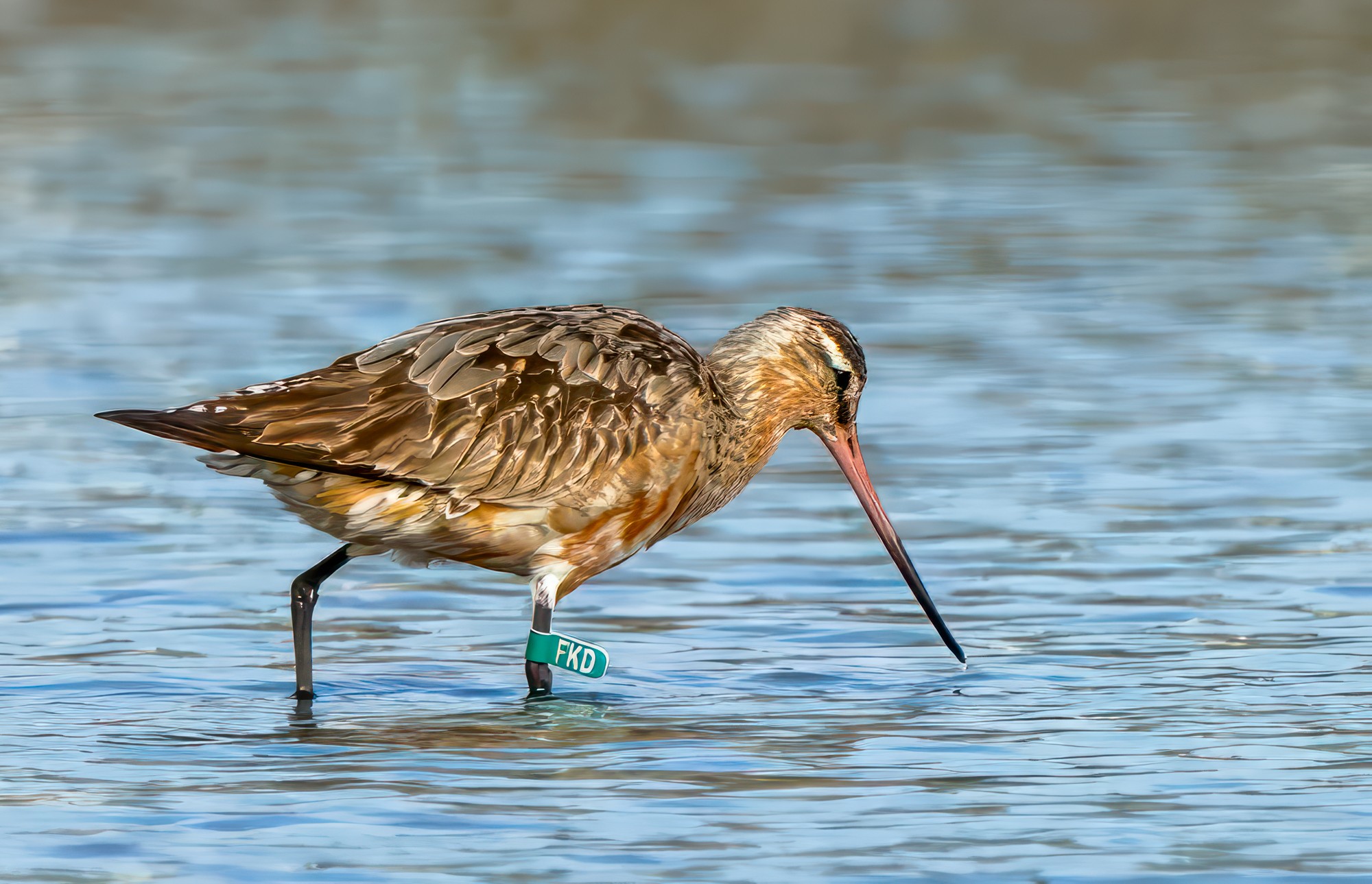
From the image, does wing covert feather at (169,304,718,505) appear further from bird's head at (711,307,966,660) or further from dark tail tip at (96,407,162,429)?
bird's head at (711,307,966,660)

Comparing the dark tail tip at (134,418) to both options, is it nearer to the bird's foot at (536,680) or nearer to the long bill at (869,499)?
the bird's foot at (536,680)

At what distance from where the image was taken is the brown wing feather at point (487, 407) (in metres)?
7.71

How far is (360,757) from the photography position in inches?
282

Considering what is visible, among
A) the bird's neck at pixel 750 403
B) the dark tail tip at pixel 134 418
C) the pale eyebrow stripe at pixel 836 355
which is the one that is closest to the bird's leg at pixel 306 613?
the dark tail tip at pixel 134 418

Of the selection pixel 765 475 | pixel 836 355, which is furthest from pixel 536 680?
pixel 765 475

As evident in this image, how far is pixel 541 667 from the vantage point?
8055 millimetres

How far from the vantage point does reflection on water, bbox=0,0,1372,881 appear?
6629 mm

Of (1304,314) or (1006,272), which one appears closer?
(1304,314)

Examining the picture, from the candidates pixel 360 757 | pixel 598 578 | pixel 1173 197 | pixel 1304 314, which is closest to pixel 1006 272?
pixel 1304 314

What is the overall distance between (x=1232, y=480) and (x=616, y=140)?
921cm

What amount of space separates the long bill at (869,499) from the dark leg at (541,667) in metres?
1.32

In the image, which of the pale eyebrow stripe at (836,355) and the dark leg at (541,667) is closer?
the dark leg at (541,667)

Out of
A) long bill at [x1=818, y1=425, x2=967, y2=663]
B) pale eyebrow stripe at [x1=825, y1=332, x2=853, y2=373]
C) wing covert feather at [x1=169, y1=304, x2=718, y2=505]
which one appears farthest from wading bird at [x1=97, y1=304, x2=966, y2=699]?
pale eyebrow stripe at [x1=825, y1=332, x2=853, y2=373]

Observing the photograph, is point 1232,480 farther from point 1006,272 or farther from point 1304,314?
point 1006,272
